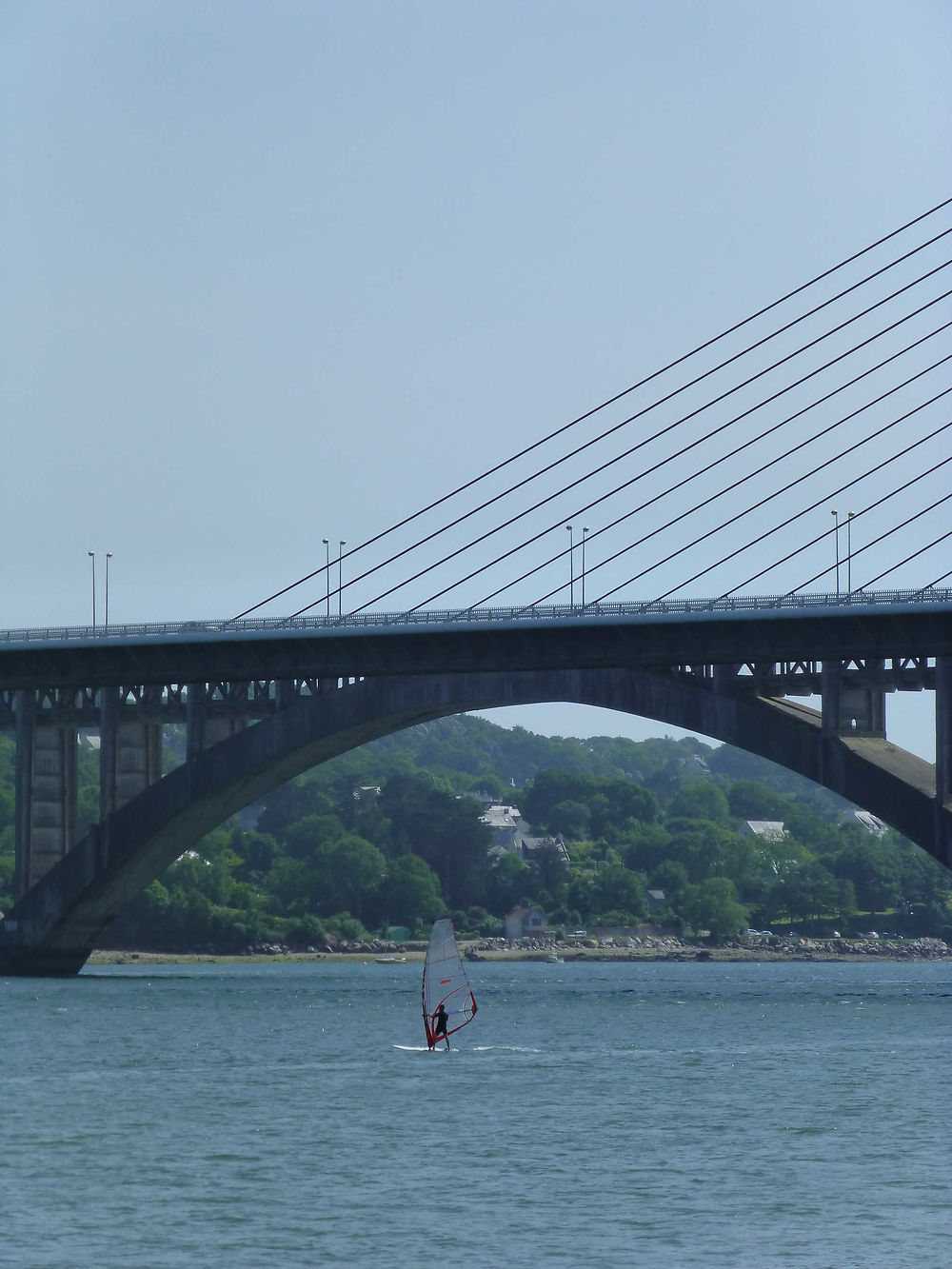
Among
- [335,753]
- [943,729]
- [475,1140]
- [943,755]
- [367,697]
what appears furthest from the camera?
[335,753]

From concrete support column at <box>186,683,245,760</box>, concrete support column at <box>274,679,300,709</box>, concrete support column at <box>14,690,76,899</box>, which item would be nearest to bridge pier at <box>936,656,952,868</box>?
concrete support column at <box>274,679,300,709</box>

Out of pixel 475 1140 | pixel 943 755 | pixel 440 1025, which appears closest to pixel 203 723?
pixel 943 755

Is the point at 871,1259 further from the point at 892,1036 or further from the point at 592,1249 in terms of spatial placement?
the point at 892,1036

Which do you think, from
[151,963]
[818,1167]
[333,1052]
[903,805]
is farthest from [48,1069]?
[151,963]

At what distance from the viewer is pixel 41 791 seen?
10962 cm

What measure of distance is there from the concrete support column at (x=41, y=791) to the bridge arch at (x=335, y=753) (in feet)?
2.85

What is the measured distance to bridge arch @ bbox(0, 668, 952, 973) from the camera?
9850cm

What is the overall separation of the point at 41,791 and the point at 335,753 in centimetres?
1410

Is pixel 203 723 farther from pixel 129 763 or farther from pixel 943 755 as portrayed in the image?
pixel 943 755

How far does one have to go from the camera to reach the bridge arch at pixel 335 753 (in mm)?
98500

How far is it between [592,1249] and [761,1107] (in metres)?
18.4

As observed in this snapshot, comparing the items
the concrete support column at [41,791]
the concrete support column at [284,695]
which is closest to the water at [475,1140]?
the concrete support column at [41,791]

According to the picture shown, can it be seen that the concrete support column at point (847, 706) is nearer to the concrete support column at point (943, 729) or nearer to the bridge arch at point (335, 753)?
the bridge arch at point (335, 753)

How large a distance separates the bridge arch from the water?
14512mm
